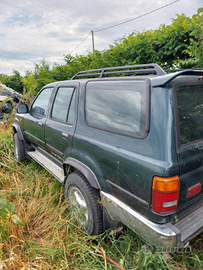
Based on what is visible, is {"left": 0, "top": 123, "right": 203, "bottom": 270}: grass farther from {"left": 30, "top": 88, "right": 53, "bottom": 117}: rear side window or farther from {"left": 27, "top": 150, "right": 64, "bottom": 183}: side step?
{"left": 30, "top": 88, "right": 53, "bottom": 117}: rear side window

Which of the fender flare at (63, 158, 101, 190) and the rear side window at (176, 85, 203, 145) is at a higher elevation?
the rear side window at (176, 85, 203, 145)

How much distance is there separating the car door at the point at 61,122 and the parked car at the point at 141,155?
4.0 inches

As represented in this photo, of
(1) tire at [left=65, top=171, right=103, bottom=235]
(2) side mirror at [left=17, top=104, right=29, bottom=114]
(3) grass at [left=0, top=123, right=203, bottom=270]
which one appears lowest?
(3) grass at [left=0, top=123, right=203, bottom=270]

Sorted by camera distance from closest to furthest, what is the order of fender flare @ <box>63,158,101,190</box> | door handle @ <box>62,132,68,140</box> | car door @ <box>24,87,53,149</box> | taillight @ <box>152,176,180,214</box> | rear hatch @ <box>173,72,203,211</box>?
taillight @ <box>152,176,180,214</box> < rear hatch @ <box>173,72,203,211</box> < fender flare @ <box>63,158,101,190</box> < door handle @ <box>62,132,68,140</box> < car door @ <box>24,87,53,149</box>

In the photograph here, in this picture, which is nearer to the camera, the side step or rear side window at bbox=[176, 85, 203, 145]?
rear side window at bbox=[176, 85, 203, 145]

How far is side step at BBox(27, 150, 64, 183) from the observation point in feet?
9.55

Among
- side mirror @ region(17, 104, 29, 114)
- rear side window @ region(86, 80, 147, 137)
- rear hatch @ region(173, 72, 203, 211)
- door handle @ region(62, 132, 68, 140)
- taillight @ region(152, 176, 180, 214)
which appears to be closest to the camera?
Result: taillight @ region(152, 176, 180, 214)

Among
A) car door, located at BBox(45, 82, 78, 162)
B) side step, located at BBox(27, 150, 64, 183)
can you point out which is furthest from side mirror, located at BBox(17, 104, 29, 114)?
car door, located at BBox(45, 82, 78, 162)

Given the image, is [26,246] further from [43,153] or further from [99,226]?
[43,153]

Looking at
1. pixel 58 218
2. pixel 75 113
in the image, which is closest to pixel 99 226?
pixel 58 218

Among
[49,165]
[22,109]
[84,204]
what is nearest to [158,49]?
[22,109]

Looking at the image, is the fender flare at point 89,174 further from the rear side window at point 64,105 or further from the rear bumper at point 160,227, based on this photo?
the rear side window at point 64,105

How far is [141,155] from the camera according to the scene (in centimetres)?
163

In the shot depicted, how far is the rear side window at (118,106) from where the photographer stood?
1.72 metres
